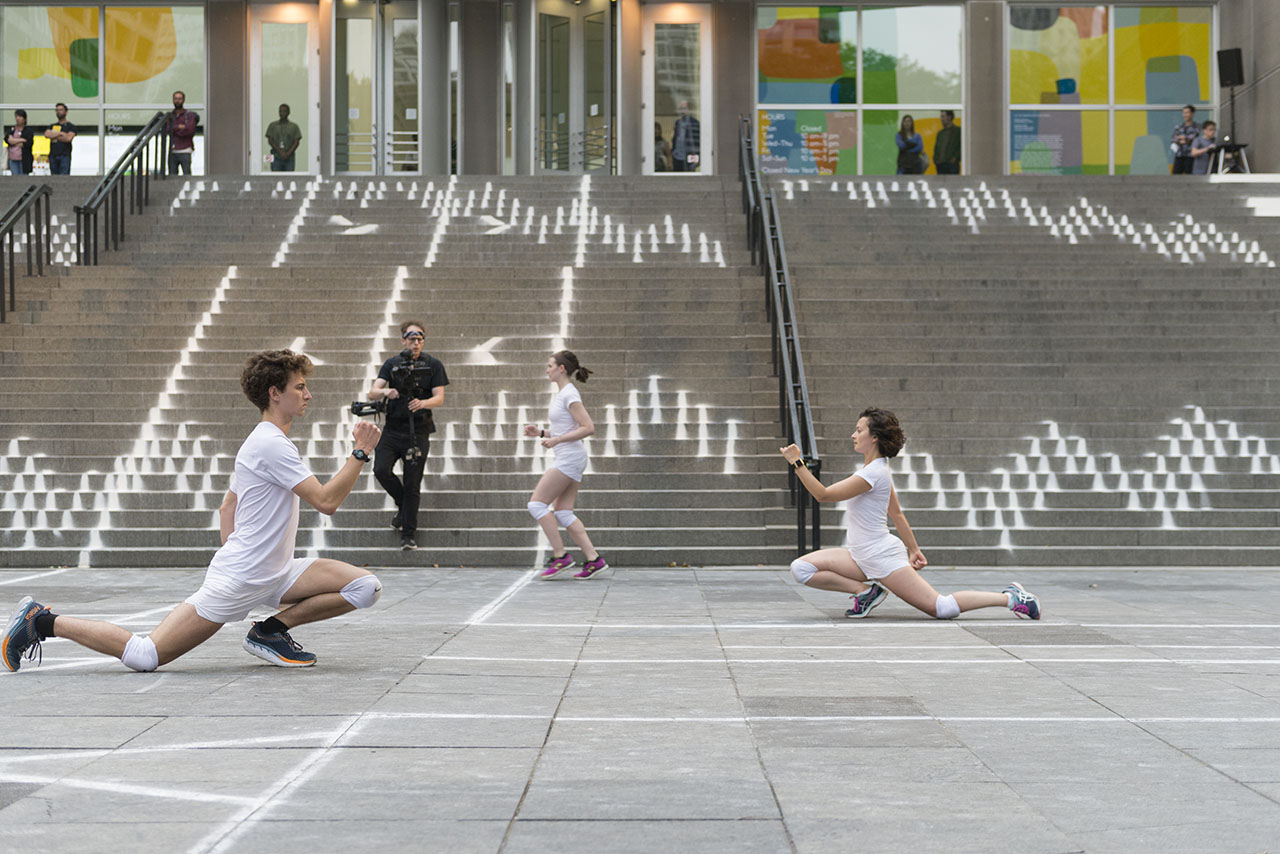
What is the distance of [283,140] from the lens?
26.1 metres

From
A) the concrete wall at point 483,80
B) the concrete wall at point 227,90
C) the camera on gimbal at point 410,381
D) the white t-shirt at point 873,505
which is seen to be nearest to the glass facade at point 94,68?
the concrete wall at point 227,90

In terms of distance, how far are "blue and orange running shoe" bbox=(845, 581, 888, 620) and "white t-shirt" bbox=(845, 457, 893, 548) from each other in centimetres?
33

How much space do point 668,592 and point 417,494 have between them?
9.06 ft

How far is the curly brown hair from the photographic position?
615cm

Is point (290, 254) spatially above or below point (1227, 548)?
above

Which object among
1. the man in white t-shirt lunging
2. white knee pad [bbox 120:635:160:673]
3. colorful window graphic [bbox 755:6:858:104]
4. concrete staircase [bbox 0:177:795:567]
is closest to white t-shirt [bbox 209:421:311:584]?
the man in white t-shirt lunging

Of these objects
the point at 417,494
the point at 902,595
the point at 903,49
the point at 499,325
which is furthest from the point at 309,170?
the point at 902,595

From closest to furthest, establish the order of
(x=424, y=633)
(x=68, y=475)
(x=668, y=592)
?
(x=424, y=633), (x=668, y=592), (x=68, y=475)

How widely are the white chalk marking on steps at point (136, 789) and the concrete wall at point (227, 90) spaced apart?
23.9 metres

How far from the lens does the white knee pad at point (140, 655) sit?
6.08 m

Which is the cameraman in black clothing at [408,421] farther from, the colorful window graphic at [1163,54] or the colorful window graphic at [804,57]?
the colorful window graphic at [1163,54]

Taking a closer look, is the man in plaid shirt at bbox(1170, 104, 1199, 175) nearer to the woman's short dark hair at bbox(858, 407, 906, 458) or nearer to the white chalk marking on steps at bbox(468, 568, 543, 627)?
the white chalk marking on steps at bbox(468, 568, 543, 627)

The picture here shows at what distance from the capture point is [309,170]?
26.5m

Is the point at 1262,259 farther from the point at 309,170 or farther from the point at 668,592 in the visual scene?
the point at 309,170
